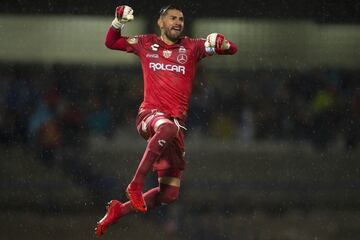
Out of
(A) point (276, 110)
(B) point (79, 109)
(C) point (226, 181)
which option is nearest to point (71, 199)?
(B) point (79, 109)

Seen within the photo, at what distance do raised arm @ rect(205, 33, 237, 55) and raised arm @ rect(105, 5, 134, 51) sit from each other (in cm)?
44

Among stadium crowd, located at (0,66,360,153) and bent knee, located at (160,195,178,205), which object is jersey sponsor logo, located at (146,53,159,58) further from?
stadium crowd, located at (0,66,360,153)

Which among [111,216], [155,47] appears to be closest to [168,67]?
[155,47]

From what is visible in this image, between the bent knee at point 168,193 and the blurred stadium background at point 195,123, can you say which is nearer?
the bent knee at point 168,193

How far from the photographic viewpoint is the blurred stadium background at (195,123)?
6.45m

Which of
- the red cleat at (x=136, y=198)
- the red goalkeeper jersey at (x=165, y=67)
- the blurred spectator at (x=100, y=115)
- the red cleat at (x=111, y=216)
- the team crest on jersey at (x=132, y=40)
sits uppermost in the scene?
the team crest on jersey at (x=132, y=40)

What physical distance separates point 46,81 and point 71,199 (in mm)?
914

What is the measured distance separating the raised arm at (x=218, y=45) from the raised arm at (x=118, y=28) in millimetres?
438

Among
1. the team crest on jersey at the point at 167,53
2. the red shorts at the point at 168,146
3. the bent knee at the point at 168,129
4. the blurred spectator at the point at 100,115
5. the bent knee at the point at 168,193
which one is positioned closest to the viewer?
the bent knee at the point at 168,129

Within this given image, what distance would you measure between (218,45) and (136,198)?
0.90 meters

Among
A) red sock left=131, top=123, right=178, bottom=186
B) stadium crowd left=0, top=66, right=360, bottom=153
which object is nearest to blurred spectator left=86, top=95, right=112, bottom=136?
stadium crowd left=0, top=66, right=360, bottom=153

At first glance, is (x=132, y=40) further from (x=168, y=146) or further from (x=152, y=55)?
(x=168, y=146)

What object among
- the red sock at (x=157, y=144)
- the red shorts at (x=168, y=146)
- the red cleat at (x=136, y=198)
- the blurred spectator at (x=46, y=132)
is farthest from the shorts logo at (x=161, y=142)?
the blurred spectator at (x=46, y=132)

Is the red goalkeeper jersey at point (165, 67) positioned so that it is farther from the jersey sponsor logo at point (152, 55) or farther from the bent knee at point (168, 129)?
the bent knee at point (168, 129)
